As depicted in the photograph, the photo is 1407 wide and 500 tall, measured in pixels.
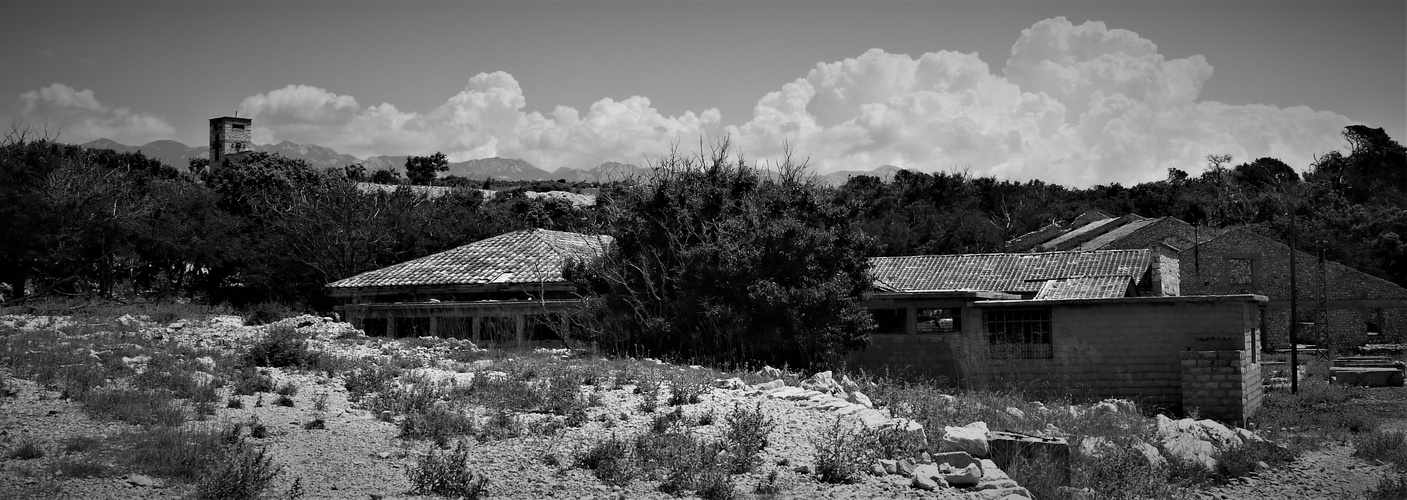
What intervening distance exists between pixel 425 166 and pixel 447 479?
78.6 m

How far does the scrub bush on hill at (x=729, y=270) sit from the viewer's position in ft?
62.7

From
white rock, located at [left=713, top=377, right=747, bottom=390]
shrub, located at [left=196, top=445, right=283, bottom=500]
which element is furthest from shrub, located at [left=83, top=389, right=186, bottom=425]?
white rock, located at [left=713, top=377, right=747, bottom=390]

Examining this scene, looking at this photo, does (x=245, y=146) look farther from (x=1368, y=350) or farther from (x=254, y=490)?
(x=254, y=490)

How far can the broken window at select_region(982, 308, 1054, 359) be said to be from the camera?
21.4m

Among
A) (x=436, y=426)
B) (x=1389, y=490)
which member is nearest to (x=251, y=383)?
(x=436, y=426)

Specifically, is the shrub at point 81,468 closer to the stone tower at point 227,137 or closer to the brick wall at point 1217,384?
the brick wall at point 1217,384

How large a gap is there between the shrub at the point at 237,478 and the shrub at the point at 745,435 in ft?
14.4

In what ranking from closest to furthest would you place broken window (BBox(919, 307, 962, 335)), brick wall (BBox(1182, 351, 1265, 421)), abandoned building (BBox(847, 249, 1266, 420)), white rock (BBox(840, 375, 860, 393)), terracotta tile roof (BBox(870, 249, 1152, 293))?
1. white rock (BBox(840, 375, 860, 393))
2. brick wall (BBox(1182, 351, 1265, 421))
3. abandoned building (BBox(847, 249, 1266, 420))
4. broken window (BBox(919, 307, 962, 335))
5. terracotta tile roof (BBox(870, 249, 1152, 293))

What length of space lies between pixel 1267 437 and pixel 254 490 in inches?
596

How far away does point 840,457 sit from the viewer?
37.1 feet

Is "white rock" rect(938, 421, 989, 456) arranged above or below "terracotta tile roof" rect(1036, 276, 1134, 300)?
below

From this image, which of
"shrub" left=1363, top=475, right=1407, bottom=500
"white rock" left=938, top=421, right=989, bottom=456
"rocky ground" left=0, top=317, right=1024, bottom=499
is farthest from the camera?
"shrub" left=1363, top=475, right=1407, bottom=500

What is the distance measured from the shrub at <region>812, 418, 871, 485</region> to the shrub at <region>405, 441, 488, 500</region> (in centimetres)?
349

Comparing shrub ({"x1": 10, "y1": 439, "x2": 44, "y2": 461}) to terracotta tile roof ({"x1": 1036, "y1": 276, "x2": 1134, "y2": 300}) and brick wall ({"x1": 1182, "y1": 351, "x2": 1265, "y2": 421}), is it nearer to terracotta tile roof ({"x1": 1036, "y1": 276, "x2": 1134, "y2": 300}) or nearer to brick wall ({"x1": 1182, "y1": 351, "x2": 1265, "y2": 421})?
brick wall ({"x1": 1182, "y1": 351, "x2": 1265, "y2": 421})
